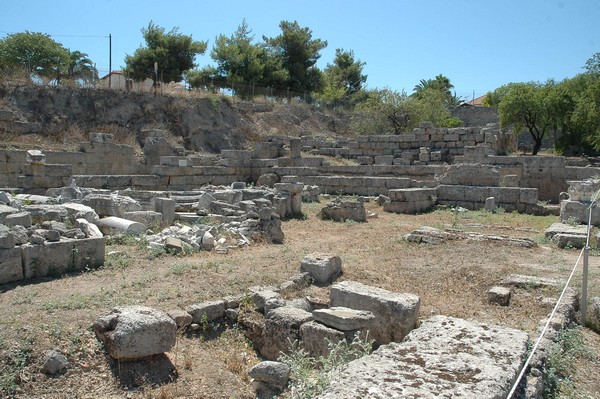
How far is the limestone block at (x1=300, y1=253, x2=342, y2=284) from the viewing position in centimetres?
837

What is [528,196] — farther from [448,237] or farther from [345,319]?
[345,319]

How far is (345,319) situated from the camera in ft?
18.9

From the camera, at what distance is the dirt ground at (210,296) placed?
5301 mm

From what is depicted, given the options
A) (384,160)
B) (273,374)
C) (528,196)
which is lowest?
(273,374)

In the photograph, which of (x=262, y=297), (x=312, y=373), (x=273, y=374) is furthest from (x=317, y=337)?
(x=262, y=297)

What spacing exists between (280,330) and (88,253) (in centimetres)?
381

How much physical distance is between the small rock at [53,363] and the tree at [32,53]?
95.3 ft

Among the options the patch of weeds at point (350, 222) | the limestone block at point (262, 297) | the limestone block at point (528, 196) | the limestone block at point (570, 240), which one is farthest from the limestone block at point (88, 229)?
the limestone block at point (528, 196)

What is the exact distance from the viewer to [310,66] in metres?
42.7

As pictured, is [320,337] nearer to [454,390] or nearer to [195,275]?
[454,390]

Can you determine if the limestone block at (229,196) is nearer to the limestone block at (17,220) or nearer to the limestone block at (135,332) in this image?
the limestone block at (17,220)

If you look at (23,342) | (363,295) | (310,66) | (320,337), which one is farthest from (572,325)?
(310,66)

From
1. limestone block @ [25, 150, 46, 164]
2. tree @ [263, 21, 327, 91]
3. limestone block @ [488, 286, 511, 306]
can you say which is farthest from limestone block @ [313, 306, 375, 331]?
tree @ [263, 21, 327, 91]

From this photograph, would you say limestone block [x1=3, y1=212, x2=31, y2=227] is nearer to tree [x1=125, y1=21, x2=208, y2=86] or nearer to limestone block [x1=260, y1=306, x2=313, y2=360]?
limestone block [x1=260, y1=306, x2=313, y2=360]
